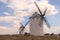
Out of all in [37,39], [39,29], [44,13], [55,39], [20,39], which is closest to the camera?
[20,39]

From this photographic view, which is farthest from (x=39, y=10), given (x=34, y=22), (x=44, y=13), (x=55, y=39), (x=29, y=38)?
(x=29, y=38)

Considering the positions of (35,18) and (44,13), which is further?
(44,13)

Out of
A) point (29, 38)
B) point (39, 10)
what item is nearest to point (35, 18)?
point (39, 10)

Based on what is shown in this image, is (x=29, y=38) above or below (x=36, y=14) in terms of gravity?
below

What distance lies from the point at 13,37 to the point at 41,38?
868 centimetres

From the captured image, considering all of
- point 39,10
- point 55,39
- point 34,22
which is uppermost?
point 39,10

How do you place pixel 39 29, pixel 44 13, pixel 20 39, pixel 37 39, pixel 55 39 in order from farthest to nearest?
pixel 44 13 < pixel 39 29 < pixel 55 39 < pixel 37 39 < pixel 20 39

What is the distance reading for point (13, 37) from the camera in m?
41.4

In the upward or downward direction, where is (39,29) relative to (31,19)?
downward

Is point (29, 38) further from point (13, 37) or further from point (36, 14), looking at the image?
point (36, 14)

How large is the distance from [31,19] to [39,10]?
263 inches

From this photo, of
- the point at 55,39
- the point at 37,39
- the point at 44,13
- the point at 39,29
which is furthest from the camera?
the point at 44,13

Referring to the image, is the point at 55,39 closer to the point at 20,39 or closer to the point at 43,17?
the point at 20,39

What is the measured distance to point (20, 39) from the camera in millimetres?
40875
